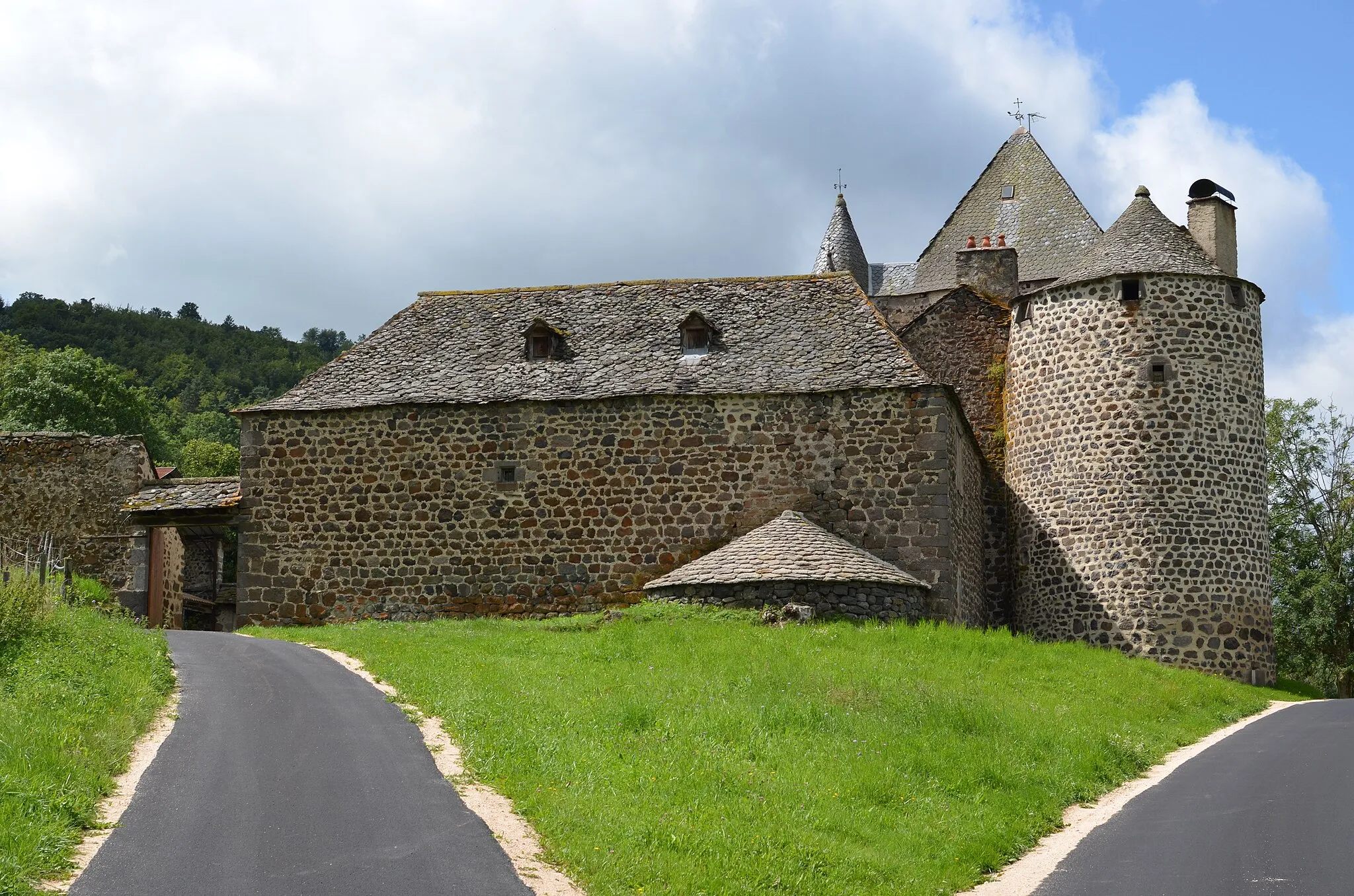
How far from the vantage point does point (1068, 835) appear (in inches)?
548

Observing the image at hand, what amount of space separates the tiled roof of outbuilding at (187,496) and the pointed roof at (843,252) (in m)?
22.6

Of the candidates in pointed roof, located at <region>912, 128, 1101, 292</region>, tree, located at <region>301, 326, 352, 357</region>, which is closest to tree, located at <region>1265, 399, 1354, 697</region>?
pointed roof, located at <region>912, 128, 1101, 292</region>

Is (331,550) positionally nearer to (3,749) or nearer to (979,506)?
(979,506)

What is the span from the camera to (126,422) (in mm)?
58656

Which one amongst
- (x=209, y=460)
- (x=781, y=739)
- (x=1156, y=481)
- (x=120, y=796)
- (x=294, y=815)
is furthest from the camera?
(x=209, y=460)

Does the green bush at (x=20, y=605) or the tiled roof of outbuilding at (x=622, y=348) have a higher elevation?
the tiled roof of outbuilding at (x=622, y=348)

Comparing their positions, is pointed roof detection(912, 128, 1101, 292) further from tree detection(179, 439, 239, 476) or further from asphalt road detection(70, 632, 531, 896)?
tree detection(179, 439, 239, 476)

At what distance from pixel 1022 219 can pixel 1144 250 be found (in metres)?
10.5

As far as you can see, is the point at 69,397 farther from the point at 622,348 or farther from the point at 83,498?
the point at 622,348

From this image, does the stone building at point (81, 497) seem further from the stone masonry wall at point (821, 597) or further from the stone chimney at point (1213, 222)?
the stone chimney at point (1213, 222)

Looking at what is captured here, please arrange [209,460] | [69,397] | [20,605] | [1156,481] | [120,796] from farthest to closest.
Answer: [209,460] < [69,397] < [1156,481] < [20,605] < [120,796]

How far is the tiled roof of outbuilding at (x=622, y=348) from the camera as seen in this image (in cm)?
2848

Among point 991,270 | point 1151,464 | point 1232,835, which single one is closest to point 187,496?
point 1151,464

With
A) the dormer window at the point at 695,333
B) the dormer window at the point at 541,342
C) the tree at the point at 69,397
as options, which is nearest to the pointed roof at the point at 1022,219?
the dormer window at the point at 695,333
